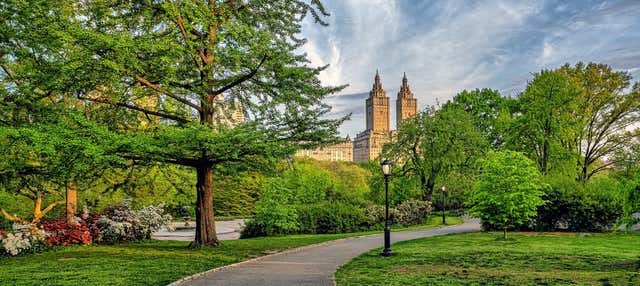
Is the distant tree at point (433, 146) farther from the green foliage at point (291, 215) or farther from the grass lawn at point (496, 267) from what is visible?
the grass lawn at point (496, 267)

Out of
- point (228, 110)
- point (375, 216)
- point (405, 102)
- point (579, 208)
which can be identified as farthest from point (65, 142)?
point (405, 102)

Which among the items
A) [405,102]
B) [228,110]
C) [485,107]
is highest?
[405,102]

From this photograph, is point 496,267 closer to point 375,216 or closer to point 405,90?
point 375,216

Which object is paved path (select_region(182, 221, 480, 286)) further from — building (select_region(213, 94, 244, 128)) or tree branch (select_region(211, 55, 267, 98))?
building (select_region(213, 94, 244, 128))

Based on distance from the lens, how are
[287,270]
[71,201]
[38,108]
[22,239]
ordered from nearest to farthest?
1. [287,270]
2. [22,239]
3. [38,108]
4. [71,201]

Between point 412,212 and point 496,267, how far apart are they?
70.2 feet

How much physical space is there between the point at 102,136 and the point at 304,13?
343 inches

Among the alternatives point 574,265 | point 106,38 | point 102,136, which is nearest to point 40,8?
point 106,38

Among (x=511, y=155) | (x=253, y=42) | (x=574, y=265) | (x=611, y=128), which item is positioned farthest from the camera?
(x=611, y=128)

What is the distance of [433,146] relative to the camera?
111ft

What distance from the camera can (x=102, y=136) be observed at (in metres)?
12.1

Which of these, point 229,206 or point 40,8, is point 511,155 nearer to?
point 40,8

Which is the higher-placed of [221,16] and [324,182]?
[221,16]

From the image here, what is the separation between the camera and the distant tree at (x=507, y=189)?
58.5ft
